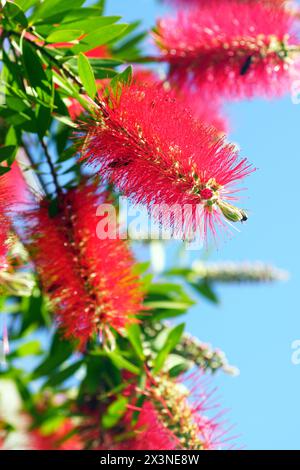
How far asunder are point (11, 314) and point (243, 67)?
4.29ft

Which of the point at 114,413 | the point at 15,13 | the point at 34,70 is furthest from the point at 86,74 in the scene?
the point at 114,413

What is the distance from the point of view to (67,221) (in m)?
1.93

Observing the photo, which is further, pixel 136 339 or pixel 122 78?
pixel 136 339

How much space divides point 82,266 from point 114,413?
1.99 ft

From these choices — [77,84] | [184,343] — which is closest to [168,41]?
[77,84]

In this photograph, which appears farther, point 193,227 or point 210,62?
point 210,62

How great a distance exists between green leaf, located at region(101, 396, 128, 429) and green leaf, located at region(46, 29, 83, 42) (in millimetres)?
1065

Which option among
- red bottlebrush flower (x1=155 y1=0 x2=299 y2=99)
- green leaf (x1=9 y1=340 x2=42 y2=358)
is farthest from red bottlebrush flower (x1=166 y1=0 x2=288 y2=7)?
green leaf (x1=9 y1=340 x2=42 y2=358)

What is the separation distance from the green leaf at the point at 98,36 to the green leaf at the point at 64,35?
38 mm

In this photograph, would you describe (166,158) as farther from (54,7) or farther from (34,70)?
(54,7)

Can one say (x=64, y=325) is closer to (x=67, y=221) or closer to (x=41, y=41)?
(x=67, y=221)

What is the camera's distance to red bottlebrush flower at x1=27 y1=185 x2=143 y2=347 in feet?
6.17

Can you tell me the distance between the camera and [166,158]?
1441 millimetres

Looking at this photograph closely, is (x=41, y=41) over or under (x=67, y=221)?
over
